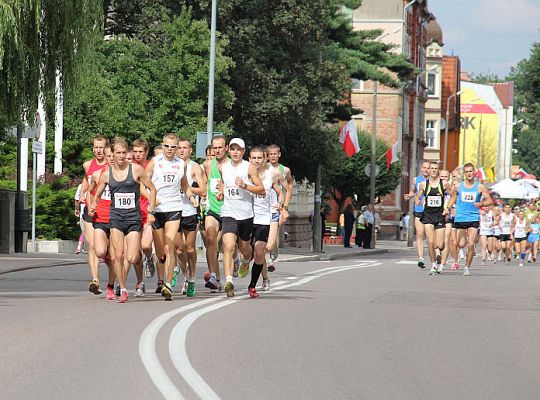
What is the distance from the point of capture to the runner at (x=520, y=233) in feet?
131

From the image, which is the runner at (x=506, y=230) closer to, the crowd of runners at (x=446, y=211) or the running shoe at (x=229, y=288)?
the crowd of runners at (x=446, y=211)

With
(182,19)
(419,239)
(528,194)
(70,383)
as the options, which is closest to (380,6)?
(528,194)

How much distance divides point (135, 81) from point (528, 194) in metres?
31.8

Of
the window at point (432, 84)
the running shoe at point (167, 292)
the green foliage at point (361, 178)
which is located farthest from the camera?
the window at point (432, 84)

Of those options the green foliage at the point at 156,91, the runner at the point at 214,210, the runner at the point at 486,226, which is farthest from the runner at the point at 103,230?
the runner at the point at 486,226

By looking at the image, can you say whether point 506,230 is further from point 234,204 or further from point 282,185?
point 234,204

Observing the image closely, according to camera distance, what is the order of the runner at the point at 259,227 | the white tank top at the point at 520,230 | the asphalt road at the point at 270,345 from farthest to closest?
the white tank top at the point at 520,230 → the runner at the point at 259,227 → the asphalt road at the point at 270,345

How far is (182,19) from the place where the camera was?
3772cm

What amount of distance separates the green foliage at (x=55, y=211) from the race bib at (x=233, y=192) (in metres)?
15.3

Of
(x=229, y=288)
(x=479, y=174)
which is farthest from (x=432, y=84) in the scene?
(x=229, y=288)

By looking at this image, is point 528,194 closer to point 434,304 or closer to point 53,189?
point 53,189

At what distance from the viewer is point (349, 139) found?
50.7m

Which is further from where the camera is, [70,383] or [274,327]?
[274,327]

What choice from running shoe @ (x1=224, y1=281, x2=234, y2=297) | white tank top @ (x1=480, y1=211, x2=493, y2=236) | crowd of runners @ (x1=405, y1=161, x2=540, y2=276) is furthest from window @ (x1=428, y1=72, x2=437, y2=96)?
running shoe @ (x1=224, y1=281, x2=234, y2=297)
